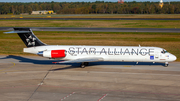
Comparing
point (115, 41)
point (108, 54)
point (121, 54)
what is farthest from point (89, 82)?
point (115, 41)

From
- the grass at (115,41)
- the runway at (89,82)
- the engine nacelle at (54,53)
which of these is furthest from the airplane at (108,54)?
the grass at (115,41)

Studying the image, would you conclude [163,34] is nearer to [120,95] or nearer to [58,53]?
[58,53]

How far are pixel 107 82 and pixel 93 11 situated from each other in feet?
516

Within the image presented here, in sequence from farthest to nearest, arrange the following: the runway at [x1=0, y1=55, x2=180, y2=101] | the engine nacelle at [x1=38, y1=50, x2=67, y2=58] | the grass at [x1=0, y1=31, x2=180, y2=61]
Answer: the grass at [x1=0, y1=31, x2=180, y2=61] < the engine nacelle at [x1=38, y1=50, x2=67, y2=58] < the runway at [x1=0, y1=55, x2=180, y2=101]

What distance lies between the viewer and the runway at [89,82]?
19.7m

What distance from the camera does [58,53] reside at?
97.2ft

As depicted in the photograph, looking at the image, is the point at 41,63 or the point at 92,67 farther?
the point at 41,63

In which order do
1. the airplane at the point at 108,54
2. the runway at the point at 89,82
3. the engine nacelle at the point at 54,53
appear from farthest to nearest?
the airplane at the point at 108,54, the engine nacelle at the point at 54,53, the runway at the point at 89,82

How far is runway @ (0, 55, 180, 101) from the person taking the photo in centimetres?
1972

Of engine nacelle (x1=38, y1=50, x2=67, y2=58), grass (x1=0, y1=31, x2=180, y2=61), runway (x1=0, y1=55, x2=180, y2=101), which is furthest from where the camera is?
grass (x1=0, y1=31, x2=180, y2=61)

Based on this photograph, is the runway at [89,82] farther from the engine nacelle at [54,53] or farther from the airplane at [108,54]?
the engine nacelle at [54,53]

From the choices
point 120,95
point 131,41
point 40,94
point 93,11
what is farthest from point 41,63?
point 93,11

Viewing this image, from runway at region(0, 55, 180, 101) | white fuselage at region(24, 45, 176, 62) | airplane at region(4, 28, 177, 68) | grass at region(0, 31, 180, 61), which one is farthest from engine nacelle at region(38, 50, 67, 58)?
grass at region(0, 31, 180, 61)

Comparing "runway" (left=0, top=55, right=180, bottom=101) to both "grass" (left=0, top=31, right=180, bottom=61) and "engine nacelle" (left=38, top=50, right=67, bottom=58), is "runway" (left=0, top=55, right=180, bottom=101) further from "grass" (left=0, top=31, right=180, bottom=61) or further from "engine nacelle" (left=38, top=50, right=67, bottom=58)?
"grass" (left=0, top=31, right=180, bottom=61)
